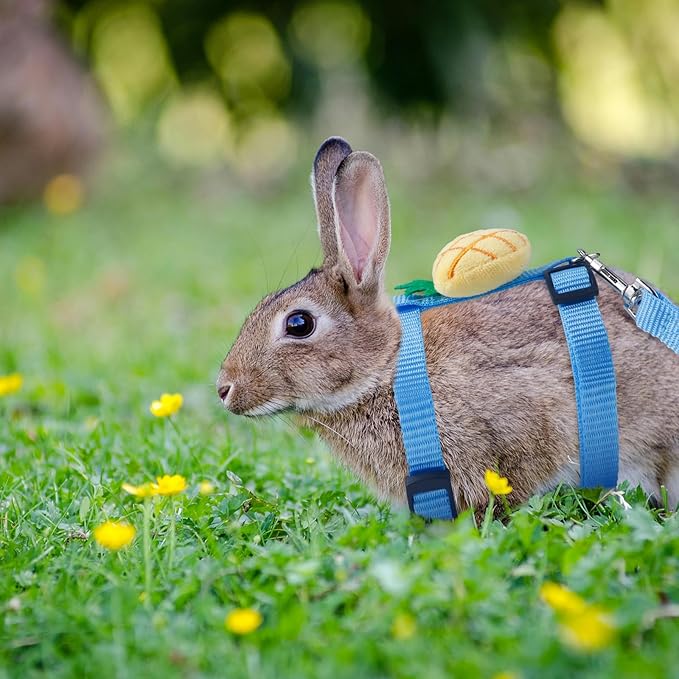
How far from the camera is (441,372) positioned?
128 inches

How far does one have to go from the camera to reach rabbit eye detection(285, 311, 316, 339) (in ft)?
11.1

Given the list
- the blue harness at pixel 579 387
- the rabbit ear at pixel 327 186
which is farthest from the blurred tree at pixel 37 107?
the blue harness at pixel 579 387

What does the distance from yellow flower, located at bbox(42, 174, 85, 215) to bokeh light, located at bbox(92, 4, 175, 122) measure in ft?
3.95

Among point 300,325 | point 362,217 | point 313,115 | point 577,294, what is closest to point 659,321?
point 577,294

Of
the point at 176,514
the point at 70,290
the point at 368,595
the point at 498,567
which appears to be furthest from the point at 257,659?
the point at 70,290

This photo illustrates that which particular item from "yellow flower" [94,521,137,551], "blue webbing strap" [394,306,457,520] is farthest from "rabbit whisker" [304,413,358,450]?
"yellow flower" [94,521,137,551]

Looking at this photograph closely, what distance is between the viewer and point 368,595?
2.43m

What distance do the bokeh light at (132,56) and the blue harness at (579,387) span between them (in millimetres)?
7870

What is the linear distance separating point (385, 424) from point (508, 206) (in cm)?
645

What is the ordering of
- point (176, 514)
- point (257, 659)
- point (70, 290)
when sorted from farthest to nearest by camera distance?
1. point (70, 290)
2. point (176, 514)
3. point (257, 659)

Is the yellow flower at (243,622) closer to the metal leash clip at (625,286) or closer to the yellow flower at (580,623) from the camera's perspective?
the yellow flower at (580,623)

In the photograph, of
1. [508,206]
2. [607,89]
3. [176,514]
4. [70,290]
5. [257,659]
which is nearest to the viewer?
[257,659]

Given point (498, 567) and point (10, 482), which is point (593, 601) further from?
point (10, 482)

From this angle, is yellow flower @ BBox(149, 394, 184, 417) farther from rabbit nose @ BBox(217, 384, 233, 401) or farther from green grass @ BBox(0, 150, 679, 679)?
green grass @ BBox(0, 150, 679, 679)
